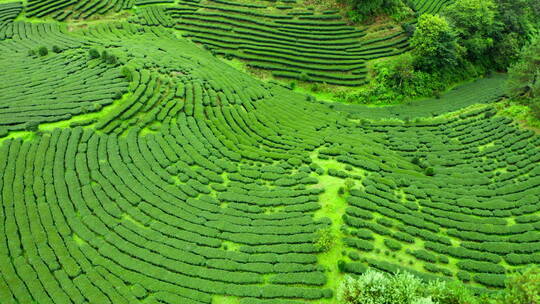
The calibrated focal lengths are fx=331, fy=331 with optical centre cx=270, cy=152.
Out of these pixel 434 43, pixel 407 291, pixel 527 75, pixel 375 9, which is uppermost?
pixel 375 9

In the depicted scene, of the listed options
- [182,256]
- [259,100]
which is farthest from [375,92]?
[182,256]

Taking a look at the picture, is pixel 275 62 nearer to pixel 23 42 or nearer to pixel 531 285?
pixel 23 42

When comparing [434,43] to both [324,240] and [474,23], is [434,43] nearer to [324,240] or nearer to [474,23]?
[474,23]

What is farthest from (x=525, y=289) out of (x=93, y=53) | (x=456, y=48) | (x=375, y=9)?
(x=375, y=9)

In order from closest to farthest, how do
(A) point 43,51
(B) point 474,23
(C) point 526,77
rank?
(C) point 526,77
(A) point 43,51
(B) point 474,23

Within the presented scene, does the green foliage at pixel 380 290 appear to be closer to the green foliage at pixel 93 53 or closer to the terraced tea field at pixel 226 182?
the terraced tea field at pixel 226 182

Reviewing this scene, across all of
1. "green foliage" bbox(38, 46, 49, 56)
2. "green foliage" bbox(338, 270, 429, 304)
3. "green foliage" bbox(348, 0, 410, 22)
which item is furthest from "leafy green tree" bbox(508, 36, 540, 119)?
"green foliage" bbox(38, 46, 49, 56)

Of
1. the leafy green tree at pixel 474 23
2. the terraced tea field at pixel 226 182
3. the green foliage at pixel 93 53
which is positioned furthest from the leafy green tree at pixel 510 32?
the green foliage at pixel 93 53
